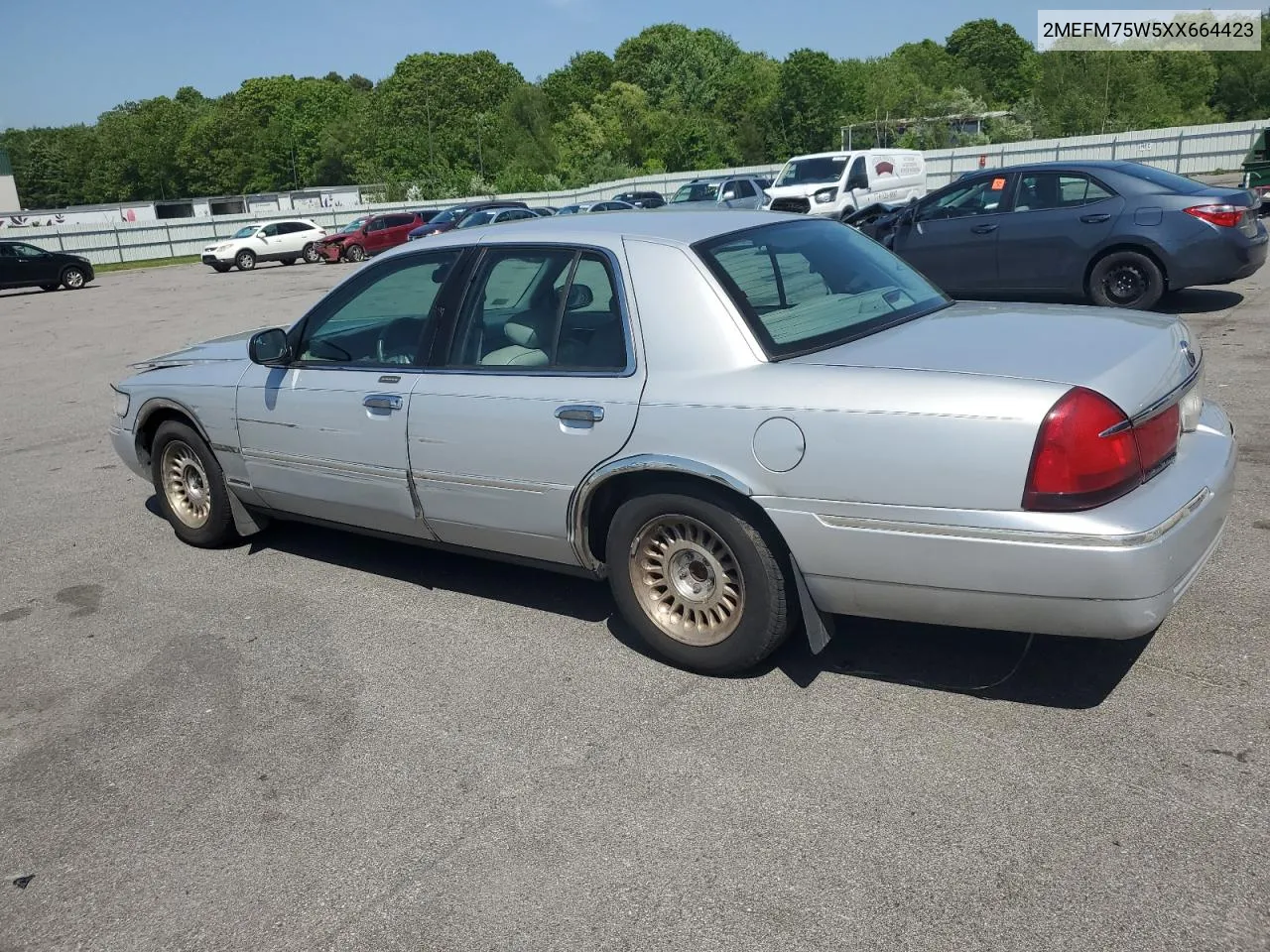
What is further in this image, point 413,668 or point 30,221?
point 30,221

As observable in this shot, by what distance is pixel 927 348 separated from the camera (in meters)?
3.71

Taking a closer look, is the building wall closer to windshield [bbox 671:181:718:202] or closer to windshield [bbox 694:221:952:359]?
windshield [bbox 671:181:718:202]

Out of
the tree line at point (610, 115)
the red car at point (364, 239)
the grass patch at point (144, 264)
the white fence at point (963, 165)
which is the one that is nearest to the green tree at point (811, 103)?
the tree line at point (610, 115)

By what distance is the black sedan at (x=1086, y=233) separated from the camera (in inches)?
400

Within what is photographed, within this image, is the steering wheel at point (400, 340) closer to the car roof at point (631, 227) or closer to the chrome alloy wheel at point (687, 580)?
the car roof at point (631, 227)

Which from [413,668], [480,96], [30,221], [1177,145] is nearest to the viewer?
[413,668]

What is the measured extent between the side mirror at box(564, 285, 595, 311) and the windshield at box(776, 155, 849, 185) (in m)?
21.0

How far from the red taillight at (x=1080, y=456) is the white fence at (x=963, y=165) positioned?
130ft

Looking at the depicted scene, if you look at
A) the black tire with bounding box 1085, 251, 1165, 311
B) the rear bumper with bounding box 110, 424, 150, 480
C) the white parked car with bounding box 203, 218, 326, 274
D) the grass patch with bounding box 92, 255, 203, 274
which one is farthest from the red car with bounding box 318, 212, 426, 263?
the rear bumper with bounding box 110, 424, 150, 480

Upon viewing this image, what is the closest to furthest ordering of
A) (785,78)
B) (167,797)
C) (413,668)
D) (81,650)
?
(167,797) → (413,668) → (81,650) → (785,78)

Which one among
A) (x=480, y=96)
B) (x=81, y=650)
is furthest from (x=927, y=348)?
(x=480, y=96)

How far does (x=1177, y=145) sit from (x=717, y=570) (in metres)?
44.5

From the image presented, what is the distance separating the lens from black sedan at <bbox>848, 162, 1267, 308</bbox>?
10.1m

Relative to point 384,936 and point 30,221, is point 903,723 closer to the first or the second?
point 384,936
